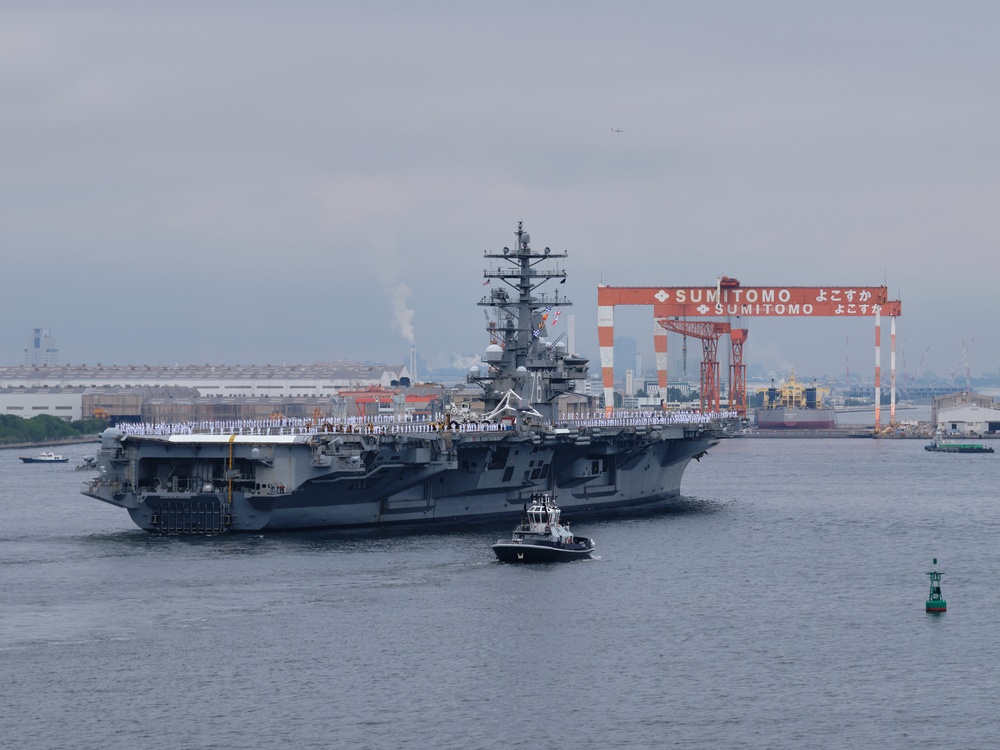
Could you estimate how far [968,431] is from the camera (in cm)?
11675

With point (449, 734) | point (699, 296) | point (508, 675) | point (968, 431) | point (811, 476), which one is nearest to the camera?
point (449, 734)

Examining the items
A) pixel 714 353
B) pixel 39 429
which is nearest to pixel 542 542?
pixel 714 353

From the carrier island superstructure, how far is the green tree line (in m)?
62.9

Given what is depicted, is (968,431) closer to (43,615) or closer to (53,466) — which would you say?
(53,466)

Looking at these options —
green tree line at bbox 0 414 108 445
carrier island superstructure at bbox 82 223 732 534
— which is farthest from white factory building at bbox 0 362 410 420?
carrier island superstructure at bbox 82 223 732 534

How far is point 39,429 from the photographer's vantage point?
106688 millimetres

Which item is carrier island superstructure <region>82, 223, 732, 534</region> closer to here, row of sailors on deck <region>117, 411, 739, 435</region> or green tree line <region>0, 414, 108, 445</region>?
row of sailors on deck <region>117, 411, 739, 435</region>

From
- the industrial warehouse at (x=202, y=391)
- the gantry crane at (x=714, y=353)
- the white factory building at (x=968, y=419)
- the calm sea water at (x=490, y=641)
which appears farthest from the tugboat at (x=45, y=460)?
the white factory building at (x=968, y=419)

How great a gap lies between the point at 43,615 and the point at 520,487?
725 inches

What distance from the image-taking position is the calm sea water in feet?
74.8

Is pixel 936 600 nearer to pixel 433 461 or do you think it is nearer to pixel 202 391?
pixel 433 461

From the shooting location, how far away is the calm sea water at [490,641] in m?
22.8

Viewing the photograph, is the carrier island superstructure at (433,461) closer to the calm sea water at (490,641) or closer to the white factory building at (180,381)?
the calm sea water at (490,641)

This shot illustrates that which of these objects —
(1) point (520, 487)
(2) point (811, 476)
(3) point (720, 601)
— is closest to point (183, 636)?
(3) point (720, 601)
